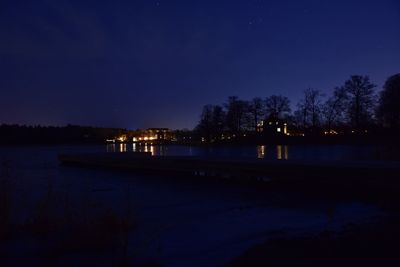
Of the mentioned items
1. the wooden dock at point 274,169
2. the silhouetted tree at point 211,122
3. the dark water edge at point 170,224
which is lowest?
the dark water edge at point 170,224

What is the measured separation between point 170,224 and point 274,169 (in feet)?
24.6

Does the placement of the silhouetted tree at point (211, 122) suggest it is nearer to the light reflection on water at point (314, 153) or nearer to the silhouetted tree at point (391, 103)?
the light reflection on water at point (314, 153)

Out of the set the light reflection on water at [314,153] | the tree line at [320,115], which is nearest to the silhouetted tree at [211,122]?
the tree line at [320,115]

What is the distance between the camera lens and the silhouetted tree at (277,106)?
2968 inches

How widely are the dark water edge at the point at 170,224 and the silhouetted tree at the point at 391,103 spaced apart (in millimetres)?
35090

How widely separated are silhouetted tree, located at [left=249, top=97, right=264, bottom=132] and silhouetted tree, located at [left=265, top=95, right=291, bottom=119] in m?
1.09

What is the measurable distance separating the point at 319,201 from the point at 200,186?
25.0 ft

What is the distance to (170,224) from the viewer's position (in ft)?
39.1

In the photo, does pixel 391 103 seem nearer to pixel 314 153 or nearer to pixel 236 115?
pixel 314 153

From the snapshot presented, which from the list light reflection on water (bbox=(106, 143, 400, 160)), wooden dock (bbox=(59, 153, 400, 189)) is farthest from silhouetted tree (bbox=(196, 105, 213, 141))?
wooden dock (bbox=(59, 153, 400, 189))

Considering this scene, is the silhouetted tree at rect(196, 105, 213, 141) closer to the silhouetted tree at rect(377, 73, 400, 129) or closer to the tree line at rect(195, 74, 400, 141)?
the tree line at rect(195, 74, 400, 141)

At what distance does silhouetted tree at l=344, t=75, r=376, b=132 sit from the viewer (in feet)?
184

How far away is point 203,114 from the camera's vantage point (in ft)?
276

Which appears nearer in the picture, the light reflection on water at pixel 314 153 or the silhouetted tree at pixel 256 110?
the light reflection on water at pixel 314 153
